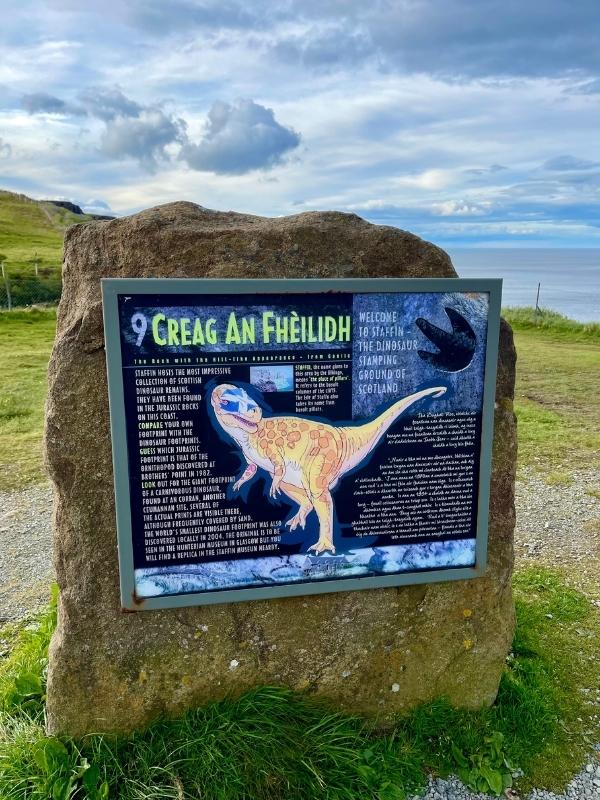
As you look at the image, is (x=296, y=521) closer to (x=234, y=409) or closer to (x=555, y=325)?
(x=234, y=409)

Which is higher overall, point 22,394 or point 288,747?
point 22,394

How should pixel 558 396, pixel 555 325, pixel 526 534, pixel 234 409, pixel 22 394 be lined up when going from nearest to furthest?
pixel 234 409, pixel 526 534, pixel 22 394, pixel 558 396, pixel 555 325

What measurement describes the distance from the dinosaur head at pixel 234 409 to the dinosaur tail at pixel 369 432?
55 cm

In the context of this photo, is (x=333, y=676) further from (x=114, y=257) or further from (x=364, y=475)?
(x=114, y=257)

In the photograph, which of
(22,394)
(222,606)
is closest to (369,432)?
(222,606)

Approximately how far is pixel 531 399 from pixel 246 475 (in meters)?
10.1

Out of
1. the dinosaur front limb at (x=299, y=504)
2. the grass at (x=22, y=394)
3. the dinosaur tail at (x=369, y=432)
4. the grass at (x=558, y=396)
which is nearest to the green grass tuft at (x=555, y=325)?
the grass at (x=558, y=396)

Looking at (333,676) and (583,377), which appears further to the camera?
(583,377)

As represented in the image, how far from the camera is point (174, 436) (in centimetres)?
360

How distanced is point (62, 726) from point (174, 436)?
1.93 m

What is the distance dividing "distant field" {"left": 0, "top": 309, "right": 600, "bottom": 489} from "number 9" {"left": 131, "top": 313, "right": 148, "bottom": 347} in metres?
5.92

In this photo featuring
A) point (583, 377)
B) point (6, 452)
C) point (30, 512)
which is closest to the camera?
point (30, 512)

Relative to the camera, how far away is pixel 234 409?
3611mm

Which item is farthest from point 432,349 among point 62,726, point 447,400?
point 62,726
